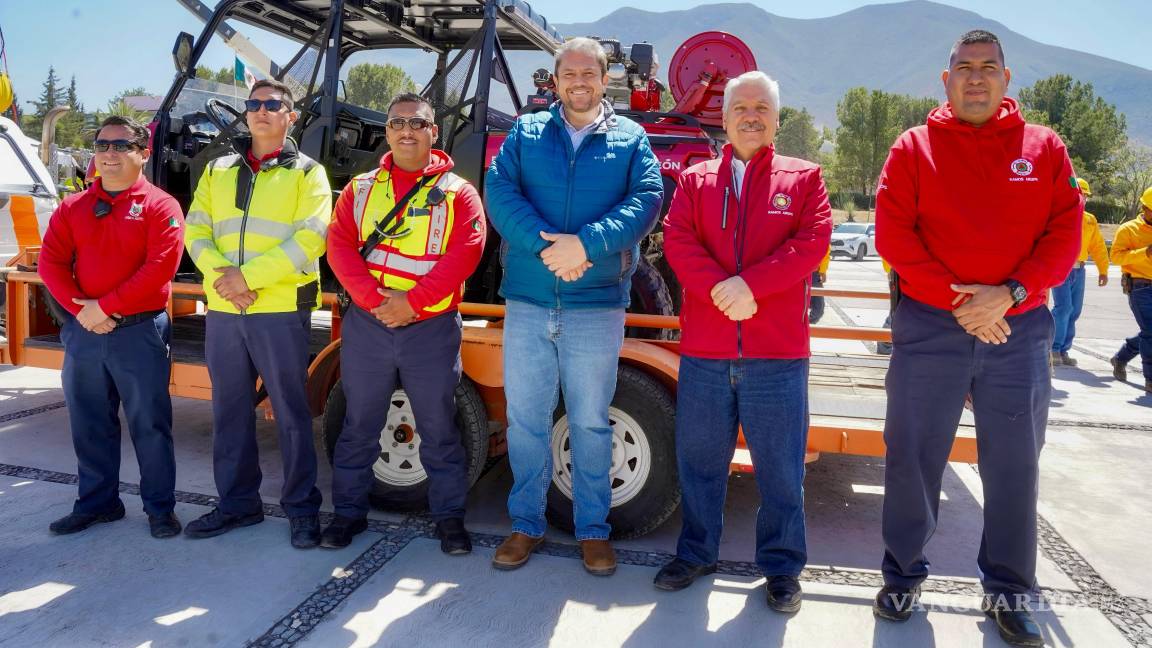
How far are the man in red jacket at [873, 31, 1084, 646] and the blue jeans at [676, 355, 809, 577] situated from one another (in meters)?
0.35

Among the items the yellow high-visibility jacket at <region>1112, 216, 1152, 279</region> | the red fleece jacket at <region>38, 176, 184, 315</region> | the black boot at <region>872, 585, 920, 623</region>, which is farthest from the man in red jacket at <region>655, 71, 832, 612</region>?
the yellow high-visibility jacket at <region>1112, 216, 1152, 279</region>

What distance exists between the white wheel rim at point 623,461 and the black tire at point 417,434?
364 mm

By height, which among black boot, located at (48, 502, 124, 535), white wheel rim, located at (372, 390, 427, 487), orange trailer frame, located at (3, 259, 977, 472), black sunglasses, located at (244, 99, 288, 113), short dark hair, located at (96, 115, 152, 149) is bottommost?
black boot, located at (48, 502, 124, 535)

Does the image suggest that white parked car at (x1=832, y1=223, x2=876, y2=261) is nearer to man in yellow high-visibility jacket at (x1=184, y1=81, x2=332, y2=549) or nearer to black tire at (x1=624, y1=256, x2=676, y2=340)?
black tire at (x1=624, y1=256, x2=676, y2=340)

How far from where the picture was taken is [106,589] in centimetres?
292

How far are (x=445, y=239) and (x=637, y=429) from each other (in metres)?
1.18

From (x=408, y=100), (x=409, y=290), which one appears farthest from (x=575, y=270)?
(x=408, y=100)

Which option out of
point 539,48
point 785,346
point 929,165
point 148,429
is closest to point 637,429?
point 785,346

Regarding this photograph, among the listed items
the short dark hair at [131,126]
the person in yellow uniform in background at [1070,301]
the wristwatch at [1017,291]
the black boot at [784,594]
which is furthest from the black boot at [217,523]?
the person in yellow uniform in background at [1070,301]

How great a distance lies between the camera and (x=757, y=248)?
9.30ft

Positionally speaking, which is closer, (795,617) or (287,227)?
(795,617)

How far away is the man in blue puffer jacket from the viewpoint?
300 centimetres

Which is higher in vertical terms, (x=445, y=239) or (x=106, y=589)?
(x=445, y=239)

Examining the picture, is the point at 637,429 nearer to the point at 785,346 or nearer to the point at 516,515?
the point at 516,515
